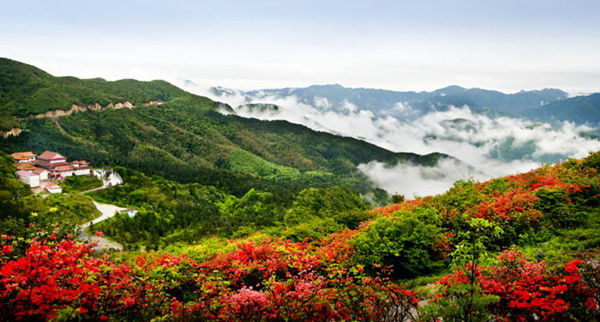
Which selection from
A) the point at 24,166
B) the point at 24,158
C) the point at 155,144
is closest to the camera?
the point at 24,166

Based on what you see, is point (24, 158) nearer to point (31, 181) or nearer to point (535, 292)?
point (31, 181)

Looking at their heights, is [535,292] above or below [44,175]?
above

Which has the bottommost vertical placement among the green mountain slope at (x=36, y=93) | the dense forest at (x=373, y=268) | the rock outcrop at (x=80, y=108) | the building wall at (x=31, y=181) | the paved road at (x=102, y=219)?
the paved road at (x=102, y=219)

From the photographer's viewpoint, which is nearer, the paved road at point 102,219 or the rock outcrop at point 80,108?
the paved road at point 102,219

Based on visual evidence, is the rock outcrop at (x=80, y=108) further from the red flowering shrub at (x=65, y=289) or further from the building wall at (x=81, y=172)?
the red flowering shrub at (x=65, y=289)

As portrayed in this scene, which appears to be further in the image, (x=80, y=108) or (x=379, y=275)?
(x=80, y=108)

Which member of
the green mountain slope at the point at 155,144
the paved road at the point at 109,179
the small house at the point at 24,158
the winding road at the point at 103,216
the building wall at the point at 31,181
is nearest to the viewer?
the winding road at the point at 103,216

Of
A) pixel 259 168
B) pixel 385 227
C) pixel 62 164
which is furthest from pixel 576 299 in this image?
pixel 259 168

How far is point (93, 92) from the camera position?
161 meters

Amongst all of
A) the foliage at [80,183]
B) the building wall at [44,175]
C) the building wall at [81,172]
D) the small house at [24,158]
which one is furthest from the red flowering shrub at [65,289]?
the small house at [24,158]

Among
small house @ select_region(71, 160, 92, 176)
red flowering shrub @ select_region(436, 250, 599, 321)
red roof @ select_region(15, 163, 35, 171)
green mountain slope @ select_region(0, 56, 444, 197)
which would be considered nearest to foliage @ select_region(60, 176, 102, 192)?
small house @ select_region(71, 160, 92, 176)

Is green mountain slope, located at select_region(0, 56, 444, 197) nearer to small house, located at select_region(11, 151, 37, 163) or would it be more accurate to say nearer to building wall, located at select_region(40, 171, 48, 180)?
small house, located at select_region(11, 151, 37, 163)

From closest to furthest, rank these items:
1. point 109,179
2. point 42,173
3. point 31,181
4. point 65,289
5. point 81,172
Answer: point 65,289, point 31,181, point 42,173, point 109,179, point 81,172

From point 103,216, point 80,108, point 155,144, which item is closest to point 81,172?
point 103,216
